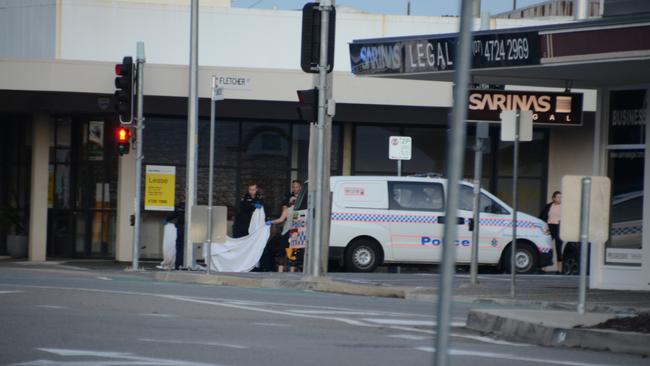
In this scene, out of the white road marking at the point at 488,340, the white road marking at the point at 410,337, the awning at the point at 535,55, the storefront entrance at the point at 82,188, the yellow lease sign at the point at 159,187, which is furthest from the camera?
the storefront entrance at the point at 82,188

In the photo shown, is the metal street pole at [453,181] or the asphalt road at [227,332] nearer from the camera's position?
the metal street pole at [453,181]

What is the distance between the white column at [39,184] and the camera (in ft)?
98.8

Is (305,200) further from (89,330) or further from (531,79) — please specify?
(89,330)

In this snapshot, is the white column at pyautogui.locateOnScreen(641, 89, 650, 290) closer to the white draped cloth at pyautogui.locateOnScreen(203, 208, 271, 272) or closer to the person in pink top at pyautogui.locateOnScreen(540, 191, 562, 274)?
the person in pink top at pyautogui.locateOnScreen(540, 191, 562, 274)

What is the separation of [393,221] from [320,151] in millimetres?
5674

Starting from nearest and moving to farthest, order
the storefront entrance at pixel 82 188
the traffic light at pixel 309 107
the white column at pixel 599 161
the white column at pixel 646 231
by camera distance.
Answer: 1. the white column at pixel 646 231
2. the white column at pixel 599 161
3. the traffic light at pixel 309 107
4. the storefront entrance at pixel 82 188

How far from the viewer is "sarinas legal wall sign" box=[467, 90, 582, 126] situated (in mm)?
18562

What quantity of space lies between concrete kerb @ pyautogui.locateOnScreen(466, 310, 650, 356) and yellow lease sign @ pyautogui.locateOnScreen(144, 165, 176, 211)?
1694cm

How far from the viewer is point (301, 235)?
2461 cm

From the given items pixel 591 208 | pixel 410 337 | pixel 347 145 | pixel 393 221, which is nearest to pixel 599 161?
pixel 591 208

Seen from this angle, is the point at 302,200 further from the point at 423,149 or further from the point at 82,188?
the point at 82,188

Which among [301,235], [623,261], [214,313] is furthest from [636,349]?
[301,235]

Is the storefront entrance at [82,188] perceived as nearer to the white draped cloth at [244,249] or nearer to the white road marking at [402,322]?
the white draped cloth at [244,249]

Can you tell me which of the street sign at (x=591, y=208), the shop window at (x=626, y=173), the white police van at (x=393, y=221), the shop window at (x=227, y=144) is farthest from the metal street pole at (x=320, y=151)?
the shop window at (x=227, y=144)
